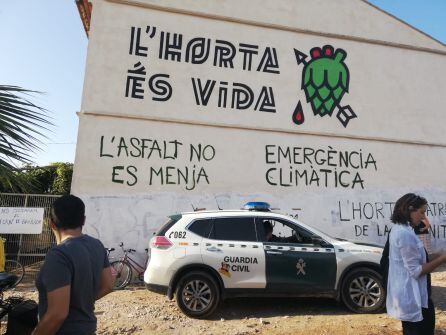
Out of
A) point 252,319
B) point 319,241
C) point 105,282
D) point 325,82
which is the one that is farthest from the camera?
point 325,82

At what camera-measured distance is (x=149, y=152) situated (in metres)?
9.87

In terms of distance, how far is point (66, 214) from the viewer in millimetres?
2350

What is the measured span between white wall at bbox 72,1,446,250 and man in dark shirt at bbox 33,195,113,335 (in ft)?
23.8

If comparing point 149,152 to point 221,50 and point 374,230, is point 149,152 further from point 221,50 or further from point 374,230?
point 374,230

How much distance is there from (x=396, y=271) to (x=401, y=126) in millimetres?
10114

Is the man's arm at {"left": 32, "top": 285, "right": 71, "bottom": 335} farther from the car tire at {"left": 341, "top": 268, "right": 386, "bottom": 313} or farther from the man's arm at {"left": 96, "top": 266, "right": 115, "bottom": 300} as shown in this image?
the car tire at {"left": 341, "top": 268, "right": 386, "bottom": 313}

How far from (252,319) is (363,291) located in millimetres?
1924

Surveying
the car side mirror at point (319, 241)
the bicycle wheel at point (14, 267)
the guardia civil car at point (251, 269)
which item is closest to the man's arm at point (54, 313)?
the guardia civil car at point (251, 269)

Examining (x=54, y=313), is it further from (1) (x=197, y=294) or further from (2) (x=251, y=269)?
(2) (x=251, y=269)

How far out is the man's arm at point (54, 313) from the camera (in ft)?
6.74

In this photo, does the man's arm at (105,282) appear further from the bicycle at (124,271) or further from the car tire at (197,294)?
the bicycle at (124,271)

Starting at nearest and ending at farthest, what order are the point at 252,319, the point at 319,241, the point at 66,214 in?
the point at 66,214, the point at 252,319, the point at 319,241

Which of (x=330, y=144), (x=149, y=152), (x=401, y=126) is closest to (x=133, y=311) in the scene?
(x=149, y=152)

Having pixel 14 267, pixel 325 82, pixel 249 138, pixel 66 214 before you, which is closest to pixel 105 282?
pixel 66 214
